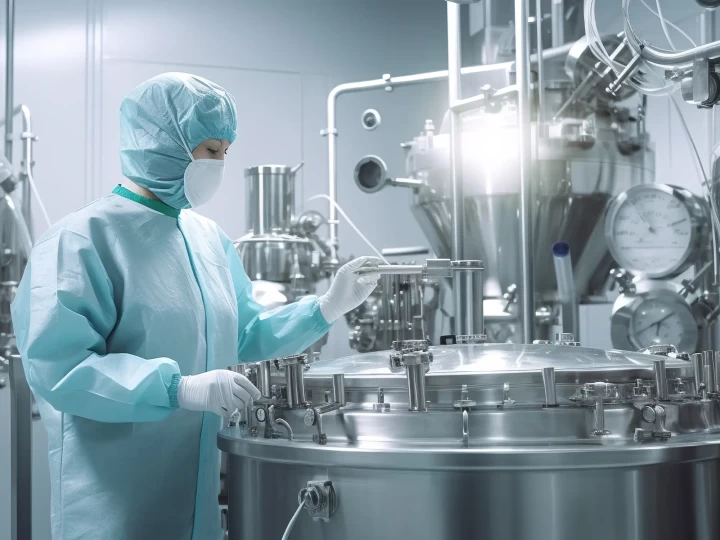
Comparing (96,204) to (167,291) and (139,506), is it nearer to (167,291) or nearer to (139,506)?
(167,291)

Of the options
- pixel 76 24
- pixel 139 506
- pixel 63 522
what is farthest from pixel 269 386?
pixel 76 24

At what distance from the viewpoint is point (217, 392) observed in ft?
4.27

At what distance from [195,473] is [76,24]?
2.88 meters

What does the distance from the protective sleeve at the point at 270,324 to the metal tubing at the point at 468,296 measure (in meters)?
0.28

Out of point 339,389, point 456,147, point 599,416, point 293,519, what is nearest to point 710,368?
point 599,416

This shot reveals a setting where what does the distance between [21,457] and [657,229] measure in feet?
6.68

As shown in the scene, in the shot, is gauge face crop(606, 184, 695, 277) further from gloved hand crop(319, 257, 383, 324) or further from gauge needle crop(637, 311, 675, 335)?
gloved hand crop(319, 257, 383, 324)

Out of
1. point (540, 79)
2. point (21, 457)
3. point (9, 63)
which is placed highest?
point (9, 63)

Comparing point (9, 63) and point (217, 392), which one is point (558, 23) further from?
point (217, 392)

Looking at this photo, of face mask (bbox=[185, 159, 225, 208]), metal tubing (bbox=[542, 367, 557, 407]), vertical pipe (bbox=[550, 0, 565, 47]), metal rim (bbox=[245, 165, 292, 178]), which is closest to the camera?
metal tubing (bbox=[542, 367, 557, 407])

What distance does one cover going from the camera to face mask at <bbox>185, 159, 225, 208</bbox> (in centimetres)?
152

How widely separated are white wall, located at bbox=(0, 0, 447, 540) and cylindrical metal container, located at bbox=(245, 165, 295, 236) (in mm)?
674

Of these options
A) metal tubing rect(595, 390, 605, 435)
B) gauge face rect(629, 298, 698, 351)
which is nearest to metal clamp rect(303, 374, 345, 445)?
metal tubing rect(595, 390, 605, 435)

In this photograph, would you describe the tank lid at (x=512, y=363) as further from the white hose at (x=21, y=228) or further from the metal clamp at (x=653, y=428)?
the white hose at (x=21, y=228)
